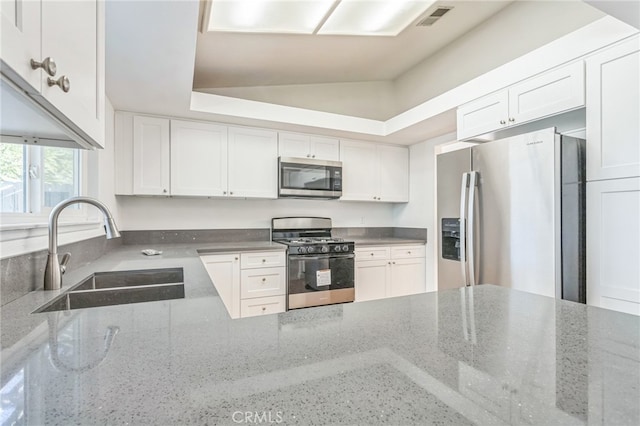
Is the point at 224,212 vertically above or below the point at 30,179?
below

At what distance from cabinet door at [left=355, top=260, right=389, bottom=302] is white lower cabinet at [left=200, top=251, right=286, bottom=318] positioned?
2.82 feet

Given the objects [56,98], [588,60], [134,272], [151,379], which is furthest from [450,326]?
[588,60]

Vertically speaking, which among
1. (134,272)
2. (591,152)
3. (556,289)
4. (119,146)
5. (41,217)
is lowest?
(556,289)

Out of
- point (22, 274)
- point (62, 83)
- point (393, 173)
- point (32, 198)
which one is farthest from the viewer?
point (393, 173)

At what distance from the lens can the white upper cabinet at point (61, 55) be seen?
0.50 m

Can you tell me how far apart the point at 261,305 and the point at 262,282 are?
210 mm

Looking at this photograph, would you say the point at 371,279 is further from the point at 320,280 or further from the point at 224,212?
the point at 224,212

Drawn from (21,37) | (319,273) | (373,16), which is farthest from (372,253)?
(21,37)

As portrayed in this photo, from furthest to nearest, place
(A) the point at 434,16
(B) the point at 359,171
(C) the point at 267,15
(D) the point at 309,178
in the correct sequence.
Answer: (B) the point at 359,171 → (D) the point at 309,178 → (A) the point at 434,16 → (C) the point at 267,15

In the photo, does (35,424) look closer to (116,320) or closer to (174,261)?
(116,320)

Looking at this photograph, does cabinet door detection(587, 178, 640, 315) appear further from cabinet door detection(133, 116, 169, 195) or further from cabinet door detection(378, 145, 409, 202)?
cabinet door detection(133, 116, 169, 195)

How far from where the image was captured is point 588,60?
6.05 feet

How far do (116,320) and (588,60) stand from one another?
8.64 ft

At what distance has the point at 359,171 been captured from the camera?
3768 mm
